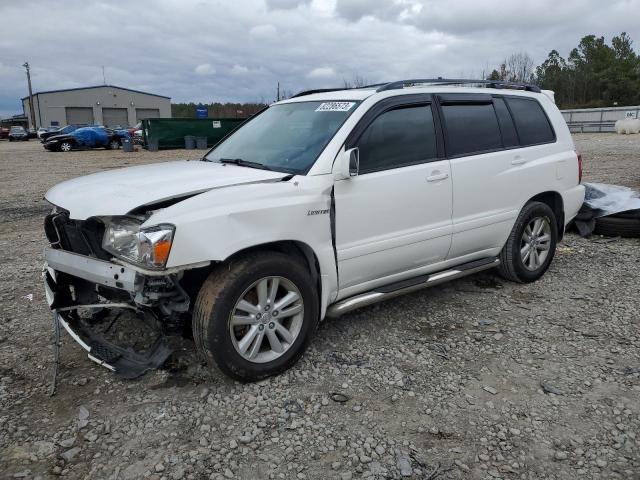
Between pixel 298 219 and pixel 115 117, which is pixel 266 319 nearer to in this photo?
pixel 298 219

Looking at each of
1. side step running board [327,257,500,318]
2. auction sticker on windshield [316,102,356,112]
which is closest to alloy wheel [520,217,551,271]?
side step running board [327,257,500,318]

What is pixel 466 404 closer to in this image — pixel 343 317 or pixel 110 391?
pixel 343 317

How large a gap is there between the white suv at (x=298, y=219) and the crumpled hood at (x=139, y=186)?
15 millimetres

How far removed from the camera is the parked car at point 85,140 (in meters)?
28.6

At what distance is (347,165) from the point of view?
3391mm

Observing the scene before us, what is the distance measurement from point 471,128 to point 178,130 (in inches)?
965

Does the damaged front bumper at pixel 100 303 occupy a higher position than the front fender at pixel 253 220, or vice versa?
the front fender at pixel 253 220

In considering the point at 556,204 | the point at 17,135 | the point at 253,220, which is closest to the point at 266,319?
the point at 253,220

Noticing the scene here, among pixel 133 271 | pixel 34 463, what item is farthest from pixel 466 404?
pixel 34 463

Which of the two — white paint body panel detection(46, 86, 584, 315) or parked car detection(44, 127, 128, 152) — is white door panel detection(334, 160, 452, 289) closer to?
white paint body panel detection(46, 86, 584, 315)

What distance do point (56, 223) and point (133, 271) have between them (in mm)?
949

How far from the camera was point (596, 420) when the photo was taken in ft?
9.61

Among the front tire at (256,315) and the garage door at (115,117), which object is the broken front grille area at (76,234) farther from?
the garage door at (115,117)

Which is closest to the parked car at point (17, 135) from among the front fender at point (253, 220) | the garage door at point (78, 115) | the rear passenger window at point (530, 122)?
the garage door at point (78, 115)
